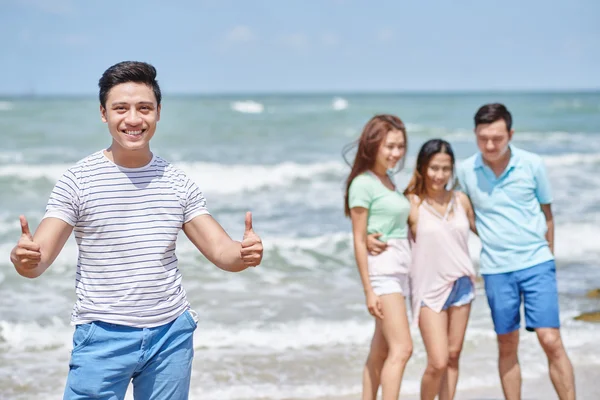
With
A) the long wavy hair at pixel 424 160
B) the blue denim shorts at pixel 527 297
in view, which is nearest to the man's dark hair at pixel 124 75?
the long wavy hair at pixel 424 160

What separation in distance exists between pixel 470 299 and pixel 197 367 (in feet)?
8.01

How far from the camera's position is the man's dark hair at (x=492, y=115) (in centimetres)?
457

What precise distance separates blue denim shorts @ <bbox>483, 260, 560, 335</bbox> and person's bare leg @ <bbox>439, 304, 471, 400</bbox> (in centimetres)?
23

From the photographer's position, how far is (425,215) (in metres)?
4.49

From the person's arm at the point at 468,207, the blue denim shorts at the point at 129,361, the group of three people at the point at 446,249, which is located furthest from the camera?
the person's arm at the point at 468,207

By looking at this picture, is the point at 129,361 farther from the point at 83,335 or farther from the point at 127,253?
the point at 127,253

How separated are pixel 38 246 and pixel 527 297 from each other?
3083 mm

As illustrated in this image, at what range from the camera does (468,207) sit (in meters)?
4.72

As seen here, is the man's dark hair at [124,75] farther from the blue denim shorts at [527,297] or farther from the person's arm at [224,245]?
the blue denim shorts at [527,297]

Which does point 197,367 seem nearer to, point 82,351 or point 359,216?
point 359,216

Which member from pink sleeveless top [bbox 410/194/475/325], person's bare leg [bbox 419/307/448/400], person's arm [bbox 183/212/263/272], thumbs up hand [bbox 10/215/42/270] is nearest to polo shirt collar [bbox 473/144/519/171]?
pink sleeveless top [bbox 410/194/475/325]

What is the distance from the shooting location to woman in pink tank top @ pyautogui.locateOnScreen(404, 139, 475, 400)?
14.4 ft

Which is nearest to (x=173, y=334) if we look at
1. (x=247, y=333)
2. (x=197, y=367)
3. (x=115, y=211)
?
(x=115, y=211)

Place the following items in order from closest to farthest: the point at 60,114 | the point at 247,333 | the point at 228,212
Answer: the point at 247,333 < the point at 228,212 < the point at 60,114
